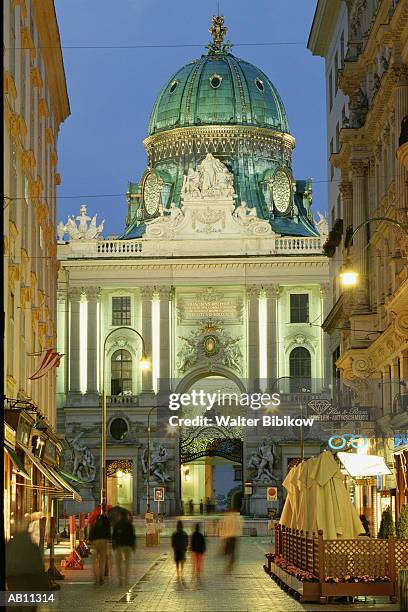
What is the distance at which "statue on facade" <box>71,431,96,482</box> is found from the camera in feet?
330

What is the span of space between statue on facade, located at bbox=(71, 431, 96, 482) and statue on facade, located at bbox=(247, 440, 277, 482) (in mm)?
10712

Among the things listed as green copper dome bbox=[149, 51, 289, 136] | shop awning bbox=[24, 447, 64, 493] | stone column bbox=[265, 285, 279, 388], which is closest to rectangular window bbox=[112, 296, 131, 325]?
stone column bbox=[265, 285, 279, 388]

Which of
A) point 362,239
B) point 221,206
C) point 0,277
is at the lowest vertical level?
point 0,277

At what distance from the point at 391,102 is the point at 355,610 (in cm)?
2582

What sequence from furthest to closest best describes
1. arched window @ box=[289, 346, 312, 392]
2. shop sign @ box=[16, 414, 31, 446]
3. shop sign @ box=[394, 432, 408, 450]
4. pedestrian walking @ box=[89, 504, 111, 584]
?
1. arched window @ box=[289, 346, 312, 392]
2. shop sign @ box=[394, 432, 408, 450]
3. shop sign @ box=[16, 414, 31, 446]
4. pedestrian walking @ box=[89, 504, 111, 584]

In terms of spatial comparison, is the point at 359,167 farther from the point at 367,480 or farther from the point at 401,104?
the point at 367,480

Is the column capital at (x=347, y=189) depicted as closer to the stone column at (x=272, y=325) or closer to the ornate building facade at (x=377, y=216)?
the ornate building facade at (x=377, y=216)

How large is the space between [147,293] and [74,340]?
6.11m

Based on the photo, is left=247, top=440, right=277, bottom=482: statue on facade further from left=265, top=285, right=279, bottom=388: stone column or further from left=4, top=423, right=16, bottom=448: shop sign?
left=4, top=423, right=16, bottom=448: shop sign

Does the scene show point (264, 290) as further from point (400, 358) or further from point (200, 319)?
point (400, 358)

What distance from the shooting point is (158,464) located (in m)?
101

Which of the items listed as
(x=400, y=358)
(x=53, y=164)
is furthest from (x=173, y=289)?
(x=400, y=358)

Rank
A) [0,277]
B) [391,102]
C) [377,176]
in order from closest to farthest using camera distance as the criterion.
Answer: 1. [0,277]
2. [391,102]
3. [377,176]

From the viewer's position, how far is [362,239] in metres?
55.0
